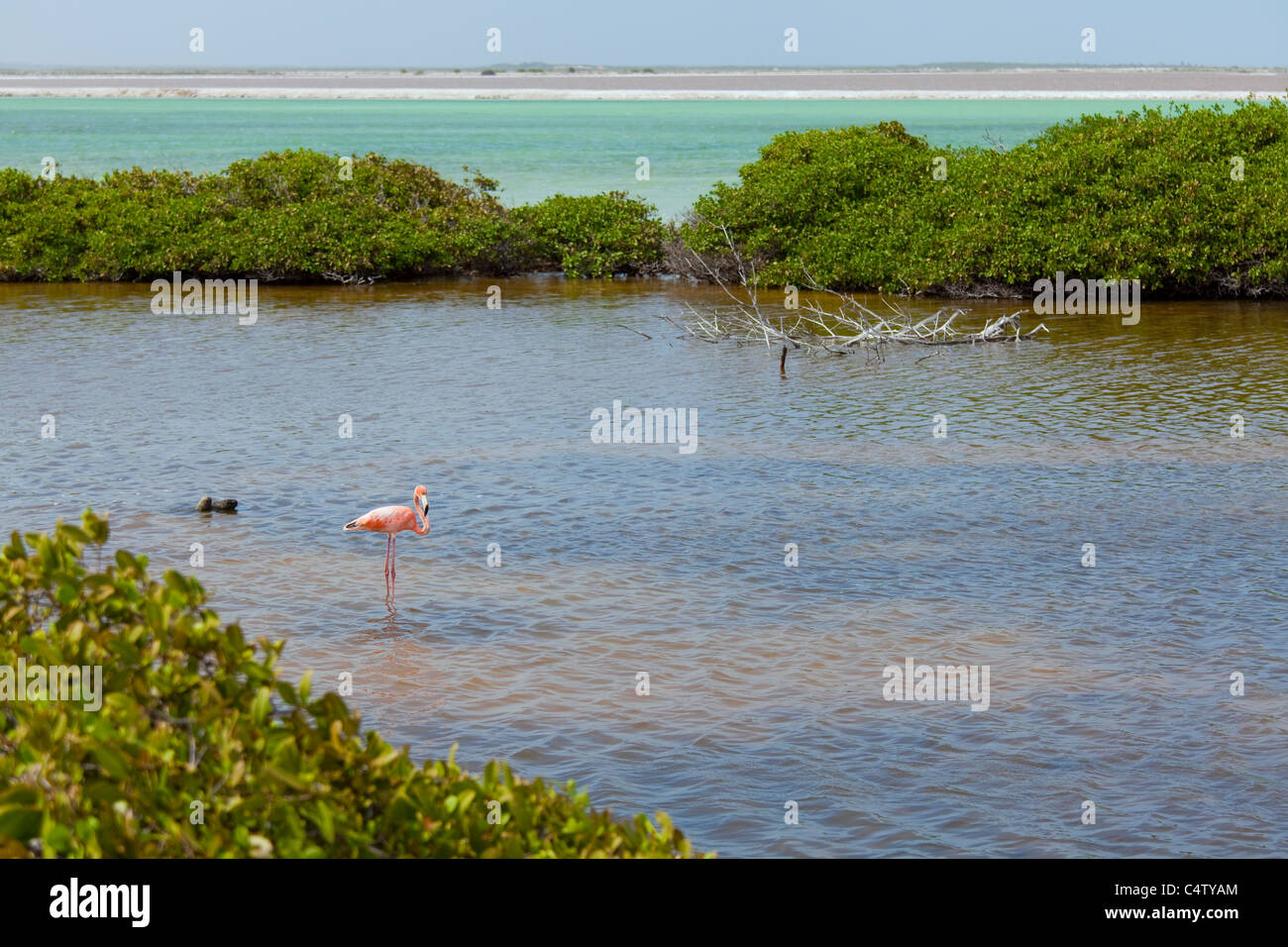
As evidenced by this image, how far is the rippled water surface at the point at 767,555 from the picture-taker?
297 inches

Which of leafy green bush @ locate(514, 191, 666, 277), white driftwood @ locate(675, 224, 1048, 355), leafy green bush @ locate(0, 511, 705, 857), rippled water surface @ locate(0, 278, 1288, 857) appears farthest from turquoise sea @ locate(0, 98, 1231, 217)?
leafy green bush @ locate(0, 511, 705, 857)

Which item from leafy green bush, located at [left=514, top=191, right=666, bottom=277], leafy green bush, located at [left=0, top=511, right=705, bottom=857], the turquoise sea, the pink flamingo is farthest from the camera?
the turquoise sea

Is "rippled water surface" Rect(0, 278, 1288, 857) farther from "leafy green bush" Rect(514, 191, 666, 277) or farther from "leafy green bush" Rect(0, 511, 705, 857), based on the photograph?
"leafy green bush" Rect(514, 191, 666, 277)

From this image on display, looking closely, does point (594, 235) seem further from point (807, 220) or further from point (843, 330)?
point (843, 330)

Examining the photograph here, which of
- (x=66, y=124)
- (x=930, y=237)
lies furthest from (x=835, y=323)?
(x=66, y=124)

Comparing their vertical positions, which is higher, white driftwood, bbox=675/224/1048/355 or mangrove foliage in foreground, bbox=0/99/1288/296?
mangrove foliage in foreground, bbox=0/99/1288/296

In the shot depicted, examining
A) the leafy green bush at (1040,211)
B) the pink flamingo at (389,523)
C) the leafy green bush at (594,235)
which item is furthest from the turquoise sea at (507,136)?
the pink flamingo at (389,523)

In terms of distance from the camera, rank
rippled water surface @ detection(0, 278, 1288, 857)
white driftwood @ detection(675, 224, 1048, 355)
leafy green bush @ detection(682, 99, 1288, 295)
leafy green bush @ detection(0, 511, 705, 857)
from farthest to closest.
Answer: leafy green bush @ detection(682, 99, 1288, 295) < white driftwood @ detection(675, 224, 1048, 355) < rippled water surface @ detection(0, 278, 1288, 857) < leafy green bush @ detection(0, 511, 705, 857)

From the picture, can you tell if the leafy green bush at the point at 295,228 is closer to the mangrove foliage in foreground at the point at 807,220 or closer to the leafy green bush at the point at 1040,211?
the mangrove foliage in foreground at the point at 807,220

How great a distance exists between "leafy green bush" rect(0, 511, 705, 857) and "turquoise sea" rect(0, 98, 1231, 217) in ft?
100

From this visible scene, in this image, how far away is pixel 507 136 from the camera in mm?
97750

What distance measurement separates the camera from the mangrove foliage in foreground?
24375 mm

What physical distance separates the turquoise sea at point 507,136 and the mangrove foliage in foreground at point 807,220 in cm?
629
